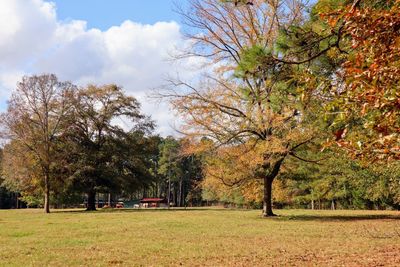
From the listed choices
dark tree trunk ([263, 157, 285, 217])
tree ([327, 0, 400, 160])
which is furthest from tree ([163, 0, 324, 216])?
tree ([327, 0, 400, 160])

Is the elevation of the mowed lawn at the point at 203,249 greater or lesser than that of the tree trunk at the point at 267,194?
lesser

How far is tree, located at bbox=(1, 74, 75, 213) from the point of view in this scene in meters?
36.8

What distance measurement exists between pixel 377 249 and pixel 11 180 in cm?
3409

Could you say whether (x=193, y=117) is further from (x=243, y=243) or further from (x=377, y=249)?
(x=377, y=249)

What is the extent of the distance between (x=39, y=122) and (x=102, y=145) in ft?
24.9

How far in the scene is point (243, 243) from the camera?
12141 mm

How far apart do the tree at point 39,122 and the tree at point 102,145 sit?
2.09 metres

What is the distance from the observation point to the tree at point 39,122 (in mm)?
36750

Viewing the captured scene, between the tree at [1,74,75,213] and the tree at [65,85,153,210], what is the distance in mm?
2093

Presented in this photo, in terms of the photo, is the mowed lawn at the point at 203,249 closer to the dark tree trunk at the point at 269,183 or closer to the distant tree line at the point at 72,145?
the dark tree trunk at the point at 269,183

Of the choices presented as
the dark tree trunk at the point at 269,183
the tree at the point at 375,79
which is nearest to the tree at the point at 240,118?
the dark tree trunk at the point at 269,183

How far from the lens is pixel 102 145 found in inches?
1751

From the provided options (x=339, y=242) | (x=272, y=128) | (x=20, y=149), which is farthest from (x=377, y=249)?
(x=20, y=149)

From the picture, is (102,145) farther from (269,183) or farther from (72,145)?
(269,183)
